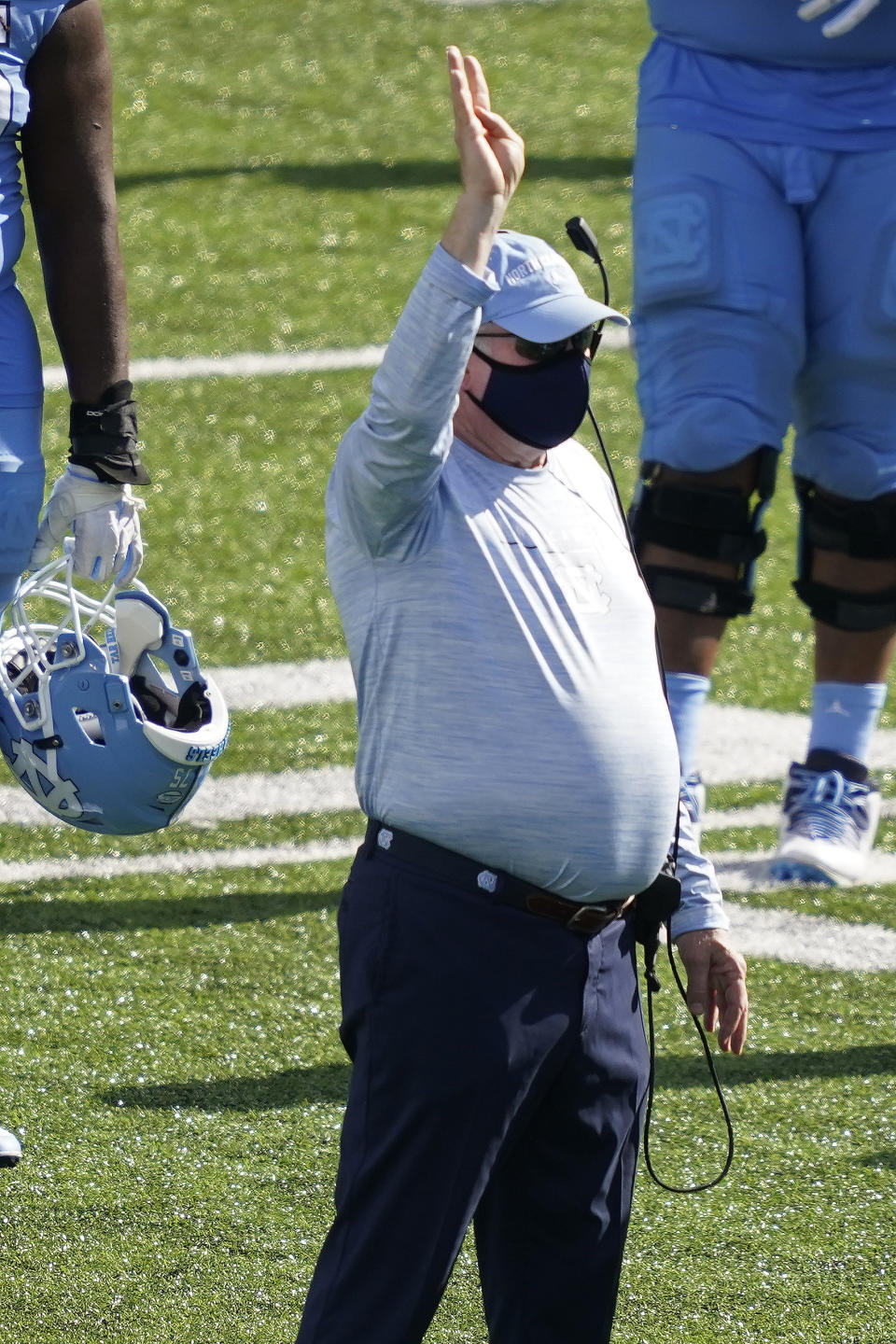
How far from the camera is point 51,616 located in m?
5.23

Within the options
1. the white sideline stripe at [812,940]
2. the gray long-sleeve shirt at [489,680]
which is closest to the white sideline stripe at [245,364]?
the white sideline stripe at [812,940]

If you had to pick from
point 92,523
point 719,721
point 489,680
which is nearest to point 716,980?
point 489,680

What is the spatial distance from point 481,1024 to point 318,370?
5438mm

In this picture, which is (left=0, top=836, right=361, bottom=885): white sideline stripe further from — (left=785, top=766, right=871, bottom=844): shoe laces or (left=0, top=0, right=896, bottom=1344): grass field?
(left=785, top=766, right=871, bottom=844): shoe laces

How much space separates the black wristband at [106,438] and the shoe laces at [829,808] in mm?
1726

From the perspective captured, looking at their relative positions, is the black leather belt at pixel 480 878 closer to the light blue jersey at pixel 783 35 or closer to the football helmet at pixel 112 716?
the football helmet at pixel 112 716

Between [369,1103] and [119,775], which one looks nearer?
[369,1103]

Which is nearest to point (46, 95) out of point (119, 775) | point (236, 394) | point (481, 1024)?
point (119, 775)

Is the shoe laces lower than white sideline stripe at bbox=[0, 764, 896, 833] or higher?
higher

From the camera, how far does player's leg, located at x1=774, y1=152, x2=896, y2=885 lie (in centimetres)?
374

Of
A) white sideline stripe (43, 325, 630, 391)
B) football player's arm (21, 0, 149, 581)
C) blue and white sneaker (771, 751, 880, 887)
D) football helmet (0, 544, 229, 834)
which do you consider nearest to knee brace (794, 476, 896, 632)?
blue and white sneaker (771, 751, 880, 887)

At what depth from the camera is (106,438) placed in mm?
2770

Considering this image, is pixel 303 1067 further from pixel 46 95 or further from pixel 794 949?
pixel 46 95

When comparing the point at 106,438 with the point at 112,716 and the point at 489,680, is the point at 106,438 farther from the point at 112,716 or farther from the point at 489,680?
the point at 489,680
